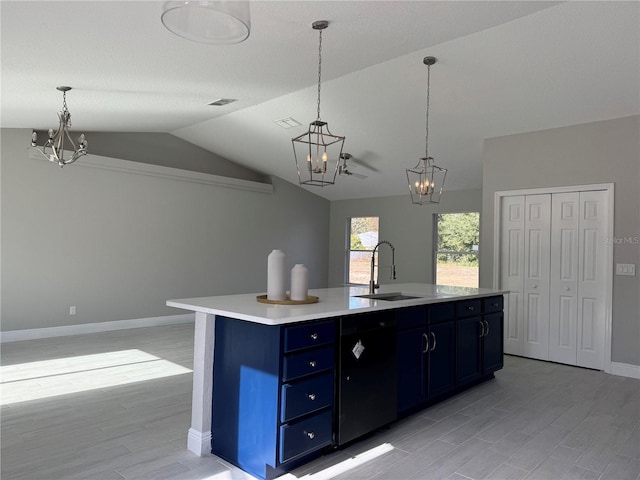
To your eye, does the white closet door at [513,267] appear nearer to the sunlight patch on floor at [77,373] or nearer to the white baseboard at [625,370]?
the white baseboard at [625,370]

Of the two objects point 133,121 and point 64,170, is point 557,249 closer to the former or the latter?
point 133,121

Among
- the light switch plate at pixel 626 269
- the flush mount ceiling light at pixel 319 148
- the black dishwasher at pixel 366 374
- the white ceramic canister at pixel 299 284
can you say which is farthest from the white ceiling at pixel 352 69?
the black dishwasher at pixel 366 374

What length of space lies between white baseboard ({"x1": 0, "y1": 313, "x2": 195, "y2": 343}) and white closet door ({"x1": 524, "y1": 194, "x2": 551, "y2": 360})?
16.4ft

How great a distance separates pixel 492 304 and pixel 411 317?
1.40m

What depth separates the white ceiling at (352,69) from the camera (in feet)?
9.60

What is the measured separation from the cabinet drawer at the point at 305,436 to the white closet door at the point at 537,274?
3614mm

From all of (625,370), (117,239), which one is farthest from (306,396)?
(117,239)

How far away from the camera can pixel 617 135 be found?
15.1ft

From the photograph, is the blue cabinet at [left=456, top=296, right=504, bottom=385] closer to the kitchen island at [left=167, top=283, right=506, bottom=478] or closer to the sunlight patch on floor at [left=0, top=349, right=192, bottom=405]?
the kitchen island at [left=167, top=283, right=506, bottom=478]

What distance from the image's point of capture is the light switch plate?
4.49m

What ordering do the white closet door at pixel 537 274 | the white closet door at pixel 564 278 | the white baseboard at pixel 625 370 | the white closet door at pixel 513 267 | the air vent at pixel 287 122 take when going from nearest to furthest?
the white baseboard at pixel 625 370 < the white closet door at pixel 564 278 < the white closet door at pixel 537 274 < the white closet door at pixel 513 267 < the air vent at pixel 287 122

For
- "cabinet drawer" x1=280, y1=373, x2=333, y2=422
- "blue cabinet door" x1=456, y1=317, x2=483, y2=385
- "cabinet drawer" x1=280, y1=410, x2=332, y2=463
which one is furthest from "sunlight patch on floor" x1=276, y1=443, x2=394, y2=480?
"blue cabinet door" x1=456, y1=317, x2=483, y2=385

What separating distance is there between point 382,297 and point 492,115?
2.72m

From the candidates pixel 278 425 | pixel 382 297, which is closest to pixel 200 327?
pixel 278 425
